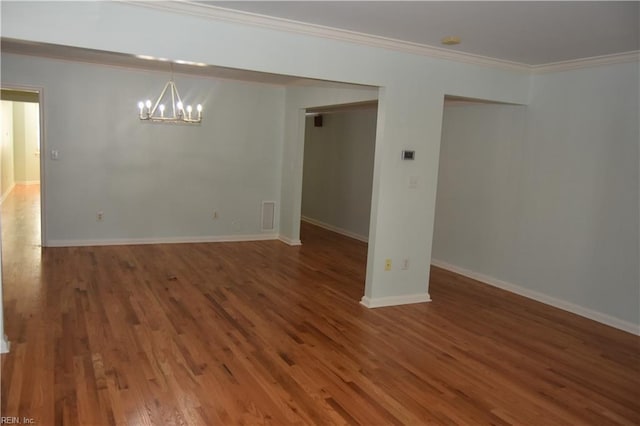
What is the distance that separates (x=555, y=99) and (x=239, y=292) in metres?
3.87

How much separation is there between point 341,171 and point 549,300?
4.45m

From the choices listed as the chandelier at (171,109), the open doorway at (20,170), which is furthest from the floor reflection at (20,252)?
the chandelier at (171,109)

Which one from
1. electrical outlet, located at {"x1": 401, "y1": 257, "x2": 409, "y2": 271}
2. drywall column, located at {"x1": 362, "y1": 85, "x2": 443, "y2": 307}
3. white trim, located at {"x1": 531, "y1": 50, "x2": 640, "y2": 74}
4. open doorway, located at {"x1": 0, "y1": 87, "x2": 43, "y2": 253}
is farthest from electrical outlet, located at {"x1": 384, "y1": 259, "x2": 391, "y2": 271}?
open doorway, located at {"x1": 0, "y1": 87, "x2": 43, "y2": 253}

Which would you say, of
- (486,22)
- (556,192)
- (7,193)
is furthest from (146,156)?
(7,193)

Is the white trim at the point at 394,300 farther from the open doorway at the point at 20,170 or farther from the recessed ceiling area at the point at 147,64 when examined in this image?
the open doorway at the point at 20,170

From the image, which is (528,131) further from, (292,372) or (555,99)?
(292,372)

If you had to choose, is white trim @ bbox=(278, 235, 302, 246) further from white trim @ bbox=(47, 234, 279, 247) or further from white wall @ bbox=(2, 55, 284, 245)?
white wall @ bbox=(2, 55, 284, 245)

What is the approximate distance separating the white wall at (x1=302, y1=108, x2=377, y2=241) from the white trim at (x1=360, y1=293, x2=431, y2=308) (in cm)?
310

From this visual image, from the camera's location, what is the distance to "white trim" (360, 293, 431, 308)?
4746 mm

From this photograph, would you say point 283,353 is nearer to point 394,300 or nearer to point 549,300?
point 394,300

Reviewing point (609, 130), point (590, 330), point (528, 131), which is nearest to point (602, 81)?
point (609, 130)

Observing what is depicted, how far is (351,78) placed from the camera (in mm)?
4254

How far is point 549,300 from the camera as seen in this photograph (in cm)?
514

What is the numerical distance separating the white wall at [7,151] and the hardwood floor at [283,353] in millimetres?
6511
